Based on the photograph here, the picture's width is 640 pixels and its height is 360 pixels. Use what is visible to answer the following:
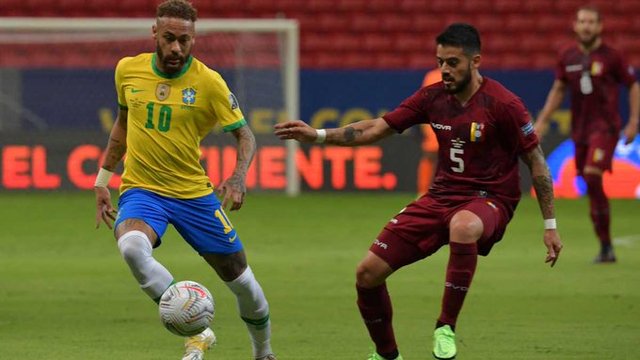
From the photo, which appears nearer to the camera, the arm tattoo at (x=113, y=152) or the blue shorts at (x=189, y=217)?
the blue shorts at (x=189, y=217)

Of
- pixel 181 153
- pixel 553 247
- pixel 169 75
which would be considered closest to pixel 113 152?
pixel 181 153

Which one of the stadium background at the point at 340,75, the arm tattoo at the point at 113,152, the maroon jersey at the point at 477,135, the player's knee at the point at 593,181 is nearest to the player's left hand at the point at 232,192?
the arm tattoo at the point at 113,152

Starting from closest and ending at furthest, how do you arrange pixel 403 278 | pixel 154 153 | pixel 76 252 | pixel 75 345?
pixel 154 153
pixel 75 345
pixel 403 278
pixel 76 252

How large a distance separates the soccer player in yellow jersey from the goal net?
1194 centimetres

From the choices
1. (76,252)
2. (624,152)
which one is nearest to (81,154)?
(76,252)

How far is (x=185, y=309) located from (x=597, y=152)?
677 centimetres

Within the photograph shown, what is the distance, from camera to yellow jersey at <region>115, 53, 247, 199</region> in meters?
7.60

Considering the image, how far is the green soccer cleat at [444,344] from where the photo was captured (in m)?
7.05

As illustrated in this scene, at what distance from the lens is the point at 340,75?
21.0 m

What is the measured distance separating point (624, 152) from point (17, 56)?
859 cm

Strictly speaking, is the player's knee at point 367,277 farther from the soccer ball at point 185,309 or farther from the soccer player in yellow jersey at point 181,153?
the soccer ball at point 185,309

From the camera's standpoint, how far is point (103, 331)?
9078 millimetres

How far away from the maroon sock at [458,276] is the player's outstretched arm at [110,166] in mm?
1879

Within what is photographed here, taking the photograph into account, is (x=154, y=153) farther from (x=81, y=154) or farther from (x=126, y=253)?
(x=81, y=154)
